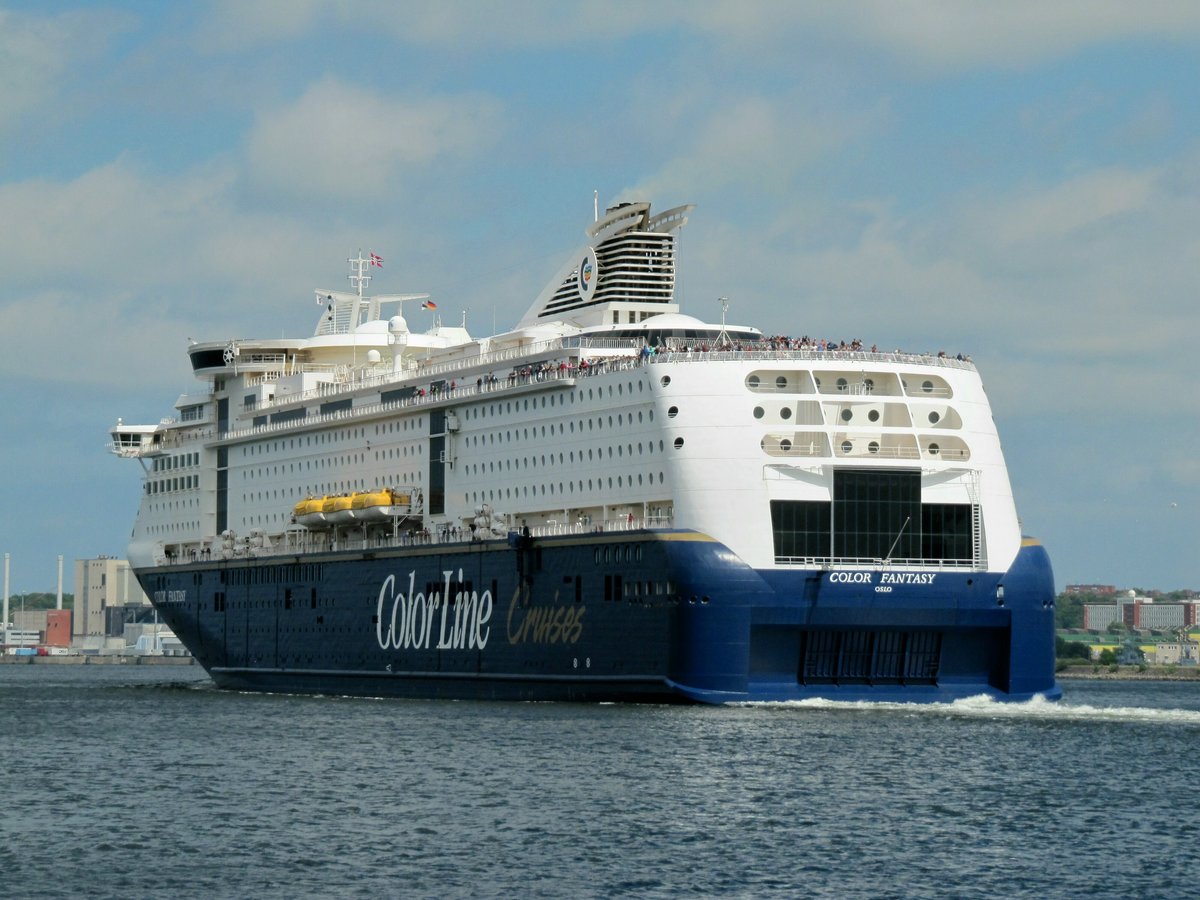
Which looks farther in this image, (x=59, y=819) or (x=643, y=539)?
(x=643, y=539)

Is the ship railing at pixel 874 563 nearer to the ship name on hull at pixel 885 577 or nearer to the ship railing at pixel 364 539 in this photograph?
the ship name on hull at pixel 885 577

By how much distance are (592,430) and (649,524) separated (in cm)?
398

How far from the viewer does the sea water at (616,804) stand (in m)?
26.2

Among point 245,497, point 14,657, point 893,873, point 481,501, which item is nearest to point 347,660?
point 481,501

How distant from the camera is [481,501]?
179 feet

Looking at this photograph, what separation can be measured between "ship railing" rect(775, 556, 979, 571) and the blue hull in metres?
0.25

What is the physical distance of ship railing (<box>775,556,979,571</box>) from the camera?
44.8 meters

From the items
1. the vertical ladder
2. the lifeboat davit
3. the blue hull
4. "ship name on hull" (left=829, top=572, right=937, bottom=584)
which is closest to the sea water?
the blue hull

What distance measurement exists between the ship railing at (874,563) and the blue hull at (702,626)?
25 cm

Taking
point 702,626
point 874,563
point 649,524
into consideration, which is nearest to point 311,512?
point 649,524

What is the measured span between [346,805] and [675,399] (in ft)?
54.5

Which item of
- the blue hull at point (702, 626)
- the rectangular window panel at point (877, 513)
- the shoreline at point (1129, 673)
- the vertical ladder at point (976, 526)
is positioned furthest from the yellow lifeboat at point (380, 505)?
the shoreline at point (1129, 673)

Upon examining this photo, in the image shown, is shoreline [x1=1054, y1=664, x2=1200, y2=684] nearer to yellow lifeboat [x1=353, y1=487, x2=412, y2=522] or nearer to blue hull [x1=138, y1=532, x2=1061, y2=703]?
yellow lifeboat [x1=353, y1=487, x2=412, y2=522]

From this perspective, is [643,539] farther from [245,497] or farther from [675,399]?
[245,497]
